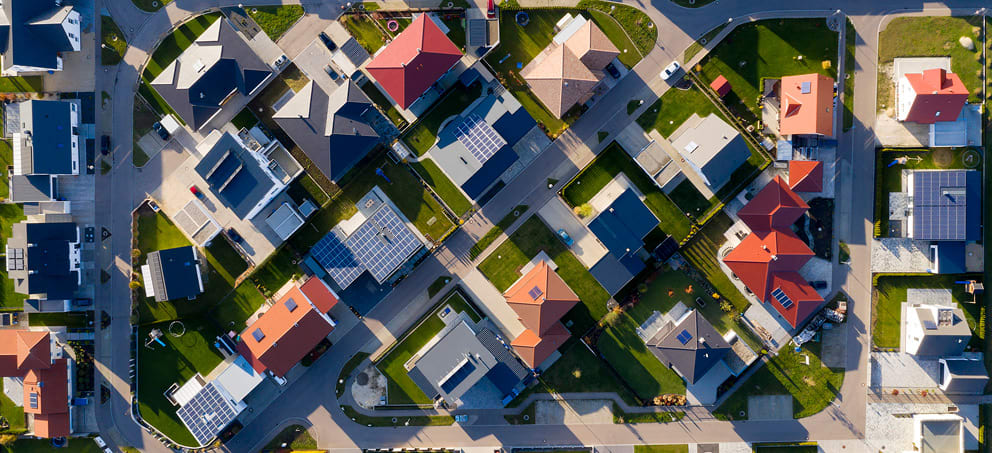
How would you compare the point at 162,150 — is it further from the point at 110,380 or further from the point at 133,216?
the point at 110,380

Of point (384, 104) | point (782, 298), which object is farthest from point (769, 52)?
point (384, 104)

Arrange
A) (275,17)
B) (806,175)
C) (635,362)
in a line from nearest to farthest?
1. (806,175)
2. (275,17)
3. (635,362)

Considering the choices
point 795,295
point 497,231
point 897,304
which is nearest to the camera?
point 795,295

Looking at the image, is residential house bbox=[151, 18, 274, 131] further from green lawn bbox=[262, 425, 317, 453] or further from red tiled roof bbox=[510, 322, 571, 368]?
red tiled roof bbox=[510, 322, 571, 368]

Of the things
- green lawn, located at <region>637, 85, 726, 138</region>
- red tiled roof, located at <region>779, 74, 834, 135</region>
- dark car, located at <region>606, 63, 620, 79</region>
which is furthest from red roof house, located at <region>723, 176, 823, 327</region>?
dark car, located at <region>606, 63, 620, 79</region>

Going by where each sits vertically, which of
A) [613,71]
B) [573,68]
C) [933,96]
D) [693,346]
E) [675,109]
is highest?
[573,68]

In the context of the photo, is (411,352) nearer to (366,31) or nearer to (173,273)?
(173,273)
